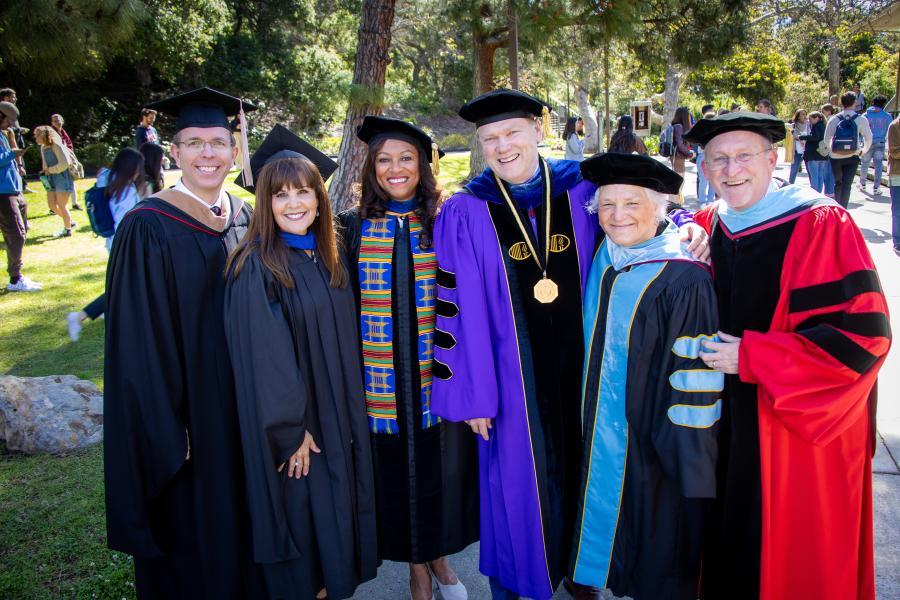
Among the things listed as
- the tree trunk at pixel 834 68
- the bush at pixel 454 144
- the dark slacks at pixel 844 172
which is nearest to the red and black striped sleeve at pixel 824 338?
the dark slacks at pixel 844 172

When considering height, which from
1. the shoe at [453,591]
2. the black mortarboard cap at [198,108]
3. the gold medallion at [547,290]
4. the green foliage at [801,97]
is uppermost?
the green foliage at [801,97]

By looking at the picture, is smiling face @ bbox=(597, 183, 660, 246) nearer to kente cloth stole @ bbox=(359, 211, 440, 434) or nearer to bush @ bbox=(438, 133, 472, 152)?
kente cloth stole @ bbox=(359, 211, 440, 434)

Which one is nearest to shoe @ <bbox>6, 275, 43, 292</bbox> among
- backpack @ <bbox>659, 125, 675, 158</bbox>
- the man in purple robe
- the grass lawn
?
the grass lawn

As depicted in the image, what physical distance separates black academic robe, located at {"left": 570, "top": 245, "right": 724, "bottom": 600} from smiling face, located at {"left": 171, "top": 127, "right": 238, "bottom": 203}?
5.12 ft

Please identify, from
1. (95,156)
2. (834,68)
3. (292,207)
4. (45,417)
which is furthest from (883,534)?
A: (834,68)

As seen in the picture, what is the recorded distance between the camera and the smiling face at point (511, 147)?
8.29 ft

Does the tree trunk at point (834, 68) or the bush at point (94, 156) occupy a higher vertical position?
the tree trunk at point (834, 68)

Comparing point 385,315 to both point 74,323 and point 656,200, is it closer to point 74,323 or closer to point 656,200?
point 656,200

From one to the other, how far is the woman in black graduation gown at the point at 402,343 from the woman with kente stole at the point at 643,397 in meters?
0.60

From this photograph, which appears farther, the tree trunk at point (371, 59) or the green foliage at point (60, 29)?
the tree trunk at point (371, 59)

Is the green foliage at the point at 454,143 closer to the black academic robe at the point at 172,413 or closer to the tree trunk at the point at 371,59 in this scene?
the tree trunk at the point at 371,59

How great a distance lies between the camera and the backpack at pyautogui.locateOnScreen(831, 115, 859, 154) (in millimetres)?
9312

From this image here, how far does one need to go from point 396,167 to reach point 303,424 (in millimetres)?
1086

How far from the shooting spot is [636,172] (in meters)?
2.25
